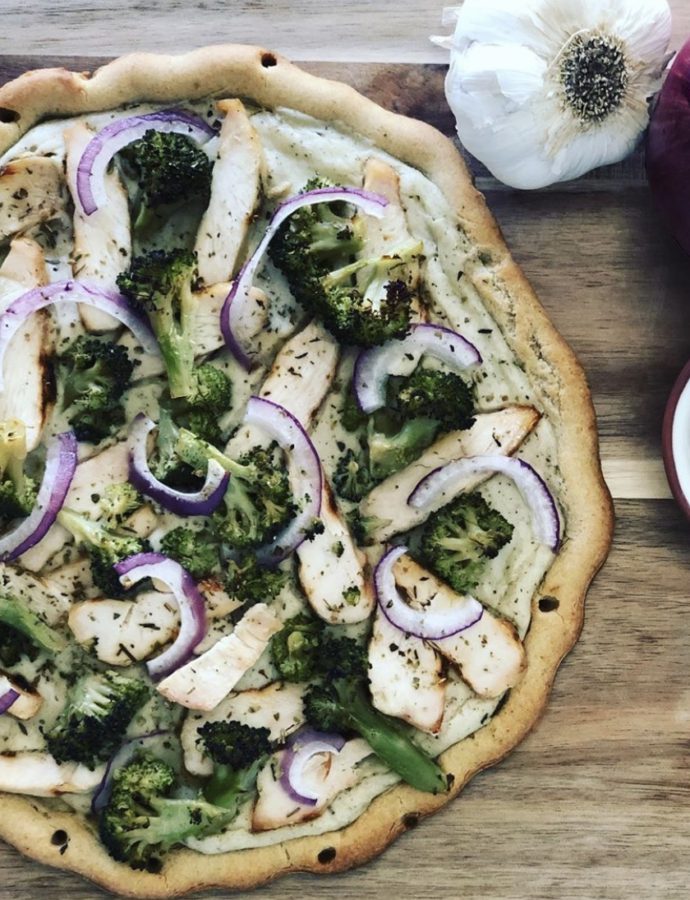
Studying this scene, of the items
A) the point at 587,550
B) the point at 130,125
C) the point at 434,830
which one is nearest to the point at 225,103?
the point at 130,125

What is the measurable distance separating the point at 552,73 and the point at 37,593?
7.33 feet

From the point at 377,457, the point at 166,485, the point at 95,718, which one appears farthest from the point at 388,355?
the point at 95,718

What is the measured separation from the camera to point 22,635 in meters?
3.20

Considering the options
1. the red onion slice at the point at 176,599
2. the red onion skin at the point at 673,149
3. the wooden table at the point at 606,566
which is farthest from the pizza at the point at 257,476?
the red onion skin at the point at 673,149

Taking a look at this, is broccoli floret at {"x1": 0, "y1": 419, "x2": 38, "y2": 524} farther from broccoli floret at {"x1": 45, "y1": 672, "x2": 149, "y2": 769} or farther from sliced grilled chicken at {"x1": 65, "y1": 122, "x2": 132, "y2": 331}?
broccoli floret at {"x1": 45, "y1": 672, "x2": 149, "y2": 769}

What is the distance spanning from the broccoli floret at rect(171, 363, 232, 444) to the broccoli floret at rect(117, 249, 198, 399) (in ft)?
0.09

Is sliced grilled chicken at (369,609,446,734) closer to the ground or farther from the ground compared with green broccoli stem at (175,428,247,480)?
closer to the ground

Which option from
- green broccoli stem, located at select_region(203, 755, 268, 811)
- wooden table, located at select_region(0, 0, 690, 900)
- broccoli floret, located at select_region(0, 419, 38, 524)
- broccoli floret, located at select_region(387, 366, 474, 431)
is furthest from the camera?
wooden table, located at select_region(0, 0, 690, 900)

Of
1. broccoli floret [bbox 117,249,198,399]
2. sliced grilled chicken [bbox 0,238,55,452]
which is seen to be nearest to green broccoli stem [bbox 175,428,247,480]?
broccoli floret [bbox 117,249,198,399]

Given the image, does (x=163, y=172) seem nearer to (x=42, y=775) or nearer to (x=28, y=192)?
(x=28, y=192)

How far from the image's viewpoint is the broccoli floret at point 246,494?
122 inches

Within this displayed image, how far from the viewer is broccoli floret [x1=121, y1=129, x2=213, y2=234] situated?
10.1ft

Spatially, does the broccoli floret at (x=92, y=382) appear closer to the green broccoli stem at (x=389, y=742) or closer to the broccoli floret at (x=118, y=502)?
the broccoli floret at (x=118, y=502)

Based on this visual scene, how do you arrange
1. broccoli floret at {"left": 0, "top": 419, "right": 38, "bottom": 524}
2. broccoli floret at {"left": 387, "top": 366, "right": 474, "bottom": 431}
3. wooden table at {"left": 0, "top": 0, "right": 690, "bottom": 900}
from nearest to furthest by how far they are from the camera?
broccoli floret at {"left": 0, "top": 419, "right": 38, "bottom": 524} < broccoli floret at {"left": 387, "top": 366, "right": 474, "bottom": 431} < wooden table at {"left": 0, "top": 0, "right": 690, "bottom": 900}
